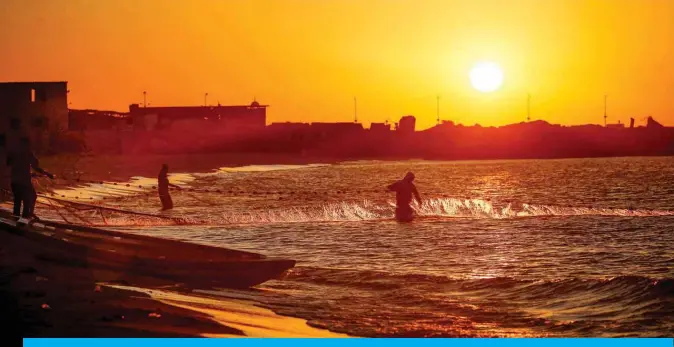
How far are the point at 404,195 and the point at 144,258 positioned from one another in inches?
654

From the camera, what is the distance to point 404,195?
107 ft

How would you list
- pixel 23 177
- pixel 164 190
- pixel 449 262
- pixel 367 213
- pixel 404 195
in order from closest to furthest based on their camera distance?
pixel 23 177, pixel 449 262, pixel 404 195, pixel 164 190, pixel 367 213

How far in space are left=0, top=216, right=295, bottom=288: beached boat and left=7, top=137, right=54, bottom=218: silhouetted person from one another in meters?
1.83

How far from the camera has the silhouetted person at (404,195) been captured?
1210 inches

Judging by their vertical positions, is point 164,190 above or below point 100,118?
below

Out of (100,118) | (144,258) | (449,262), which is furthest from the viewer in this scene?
(100,118)

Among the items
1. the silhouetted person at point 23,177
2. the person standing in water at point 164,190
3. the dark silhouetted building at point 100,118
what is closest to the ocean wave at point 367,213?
the person standing in water at point 164,190

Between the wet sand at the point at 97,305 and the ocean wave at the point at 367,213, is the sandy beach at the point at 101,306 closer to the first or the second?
the wet sand at the point at 97,305

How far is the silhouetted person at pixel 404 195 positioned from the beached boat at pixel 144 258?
12.9m

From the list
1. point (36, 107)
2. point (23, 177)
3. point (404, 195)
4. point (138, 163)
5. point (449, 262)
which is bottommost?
point (449, 262)

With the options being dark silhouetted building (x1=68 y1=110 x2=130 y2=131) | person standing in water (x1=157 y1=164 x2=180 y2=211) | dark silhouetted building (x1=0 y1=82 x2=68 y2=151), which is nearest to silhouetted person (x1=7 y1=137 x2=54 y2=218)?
person standing in water (x1=157 y1=164 x2=180 y2=211)

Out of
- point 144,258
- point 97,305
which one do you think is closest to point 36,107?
point 144,258

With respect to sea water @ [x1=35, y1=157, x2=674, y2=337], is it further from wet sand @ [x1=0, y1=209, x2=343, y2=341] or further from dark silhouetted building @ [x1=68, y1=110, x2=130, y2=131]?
dark silhouetted building @ [x1=68, y1=110, x2=130, y2=131]

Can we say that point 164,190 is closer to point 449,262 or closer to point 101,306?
point 449,262
